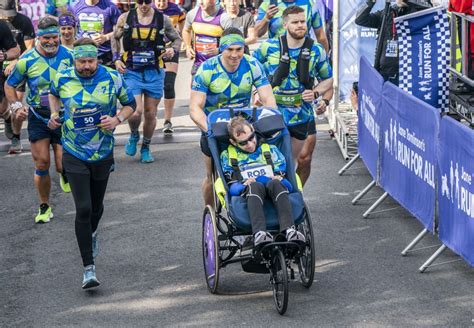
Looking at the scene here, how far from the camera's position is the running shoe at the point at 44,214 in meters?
11.8

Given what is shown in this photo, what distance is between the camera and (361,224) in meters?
11.4

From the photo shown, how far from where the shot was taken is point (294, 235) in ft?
28.5

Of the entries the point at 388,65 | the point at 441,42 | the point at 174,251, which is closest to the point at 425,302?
the point at 174,251

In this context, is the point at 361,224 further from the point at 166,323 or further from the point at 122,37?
the point at 122,37

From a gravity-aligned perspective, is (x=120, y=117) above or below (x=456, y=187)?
above

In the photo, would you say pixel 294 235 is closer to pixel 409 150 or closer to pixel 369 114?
pixel 409 150

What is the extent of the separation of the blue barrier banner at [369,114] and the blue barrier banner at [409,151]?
0.26m

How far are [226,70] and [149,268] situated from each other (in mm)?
1801

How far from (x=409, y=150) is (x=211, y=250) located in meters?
2.38

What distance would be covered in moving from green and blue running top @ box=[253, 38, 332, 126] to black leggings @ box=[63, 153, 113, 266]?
88.5 inches

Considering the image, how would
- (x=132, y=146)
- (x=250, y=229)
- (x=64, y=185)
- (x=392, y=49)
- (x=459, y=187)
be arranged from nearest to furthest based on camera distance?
(x=250, y=229) → (x=459, y=187) → (x=64, y=185) → (x=392, y=49) → (x=132, y=146)

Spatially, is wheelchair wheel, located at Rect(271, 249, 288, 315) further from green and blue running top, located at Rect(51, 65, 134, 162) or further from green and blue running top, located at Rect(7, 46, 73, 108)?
green and blue running top, located at Rect(7, 46, 73, 108)

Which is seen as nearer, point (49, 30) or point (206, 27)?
point (49, 30)

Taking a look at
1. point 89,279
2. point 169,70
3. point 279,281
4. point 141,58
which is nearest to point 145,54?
point 141,58
